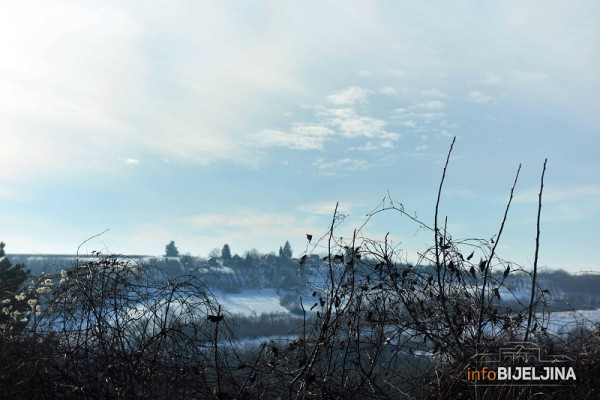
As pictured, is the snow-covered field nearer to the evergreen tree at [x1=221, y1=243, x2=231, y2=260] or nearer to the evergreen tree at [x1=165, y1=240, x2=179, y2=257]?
the evergreen tree at [x1=221, y1=243, x2=231, y2=260]

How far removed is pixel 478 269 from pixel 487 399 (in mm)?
1323

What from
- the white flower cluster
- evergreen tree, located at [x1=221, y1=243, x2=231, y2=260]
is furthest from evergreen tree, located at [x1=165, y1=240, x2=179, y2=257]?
the white flower cluster

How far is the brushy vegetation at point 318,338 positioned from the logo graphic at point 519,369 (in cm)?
6

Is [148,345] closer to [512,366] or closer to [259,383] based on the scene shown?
[259,383]

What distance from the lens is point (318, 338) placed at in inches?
165

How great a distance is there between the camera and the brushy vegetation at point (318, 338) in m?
4.27

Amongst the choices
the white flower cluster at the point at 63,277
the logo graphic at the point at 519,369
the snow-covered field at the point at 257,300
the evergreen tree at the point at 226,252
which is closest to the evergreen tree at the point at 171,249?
the evergreen tree at the point at 226,252

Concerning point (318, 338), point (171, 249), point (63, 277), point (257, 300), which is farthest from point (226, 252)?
point (318, 338)

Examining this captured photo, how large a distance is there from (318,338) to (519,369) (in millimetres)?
1619

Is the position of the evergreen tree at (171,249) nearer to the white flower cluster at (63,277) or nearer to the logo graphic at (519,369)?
the white flower cluster at (63,277)

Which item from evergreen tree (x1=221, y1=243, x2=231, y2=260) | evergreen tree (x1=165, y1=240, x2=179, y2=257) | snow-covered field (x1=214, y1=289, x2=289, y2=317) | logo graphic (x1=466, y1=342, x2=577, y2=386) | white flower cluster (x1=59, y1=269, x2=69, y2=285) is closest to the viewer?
logo graphic (x1=466, y1=342, x2=577, y2=386)

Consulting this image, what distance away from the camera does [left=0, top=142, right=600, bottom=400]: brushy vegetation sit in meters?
4.27

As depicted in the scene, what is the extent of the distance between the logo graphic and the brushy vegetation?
6 cm

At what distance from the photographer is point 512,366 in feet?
13.5
